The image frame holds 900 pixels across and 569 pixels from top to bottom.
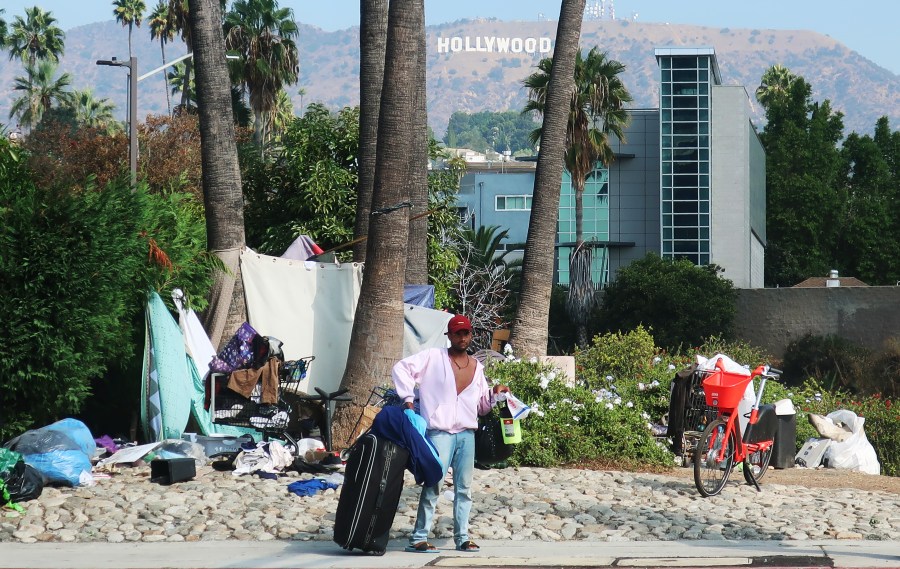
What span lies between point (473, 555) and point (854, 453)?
959 centimetres

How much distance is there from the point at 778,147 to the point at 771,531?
213ft

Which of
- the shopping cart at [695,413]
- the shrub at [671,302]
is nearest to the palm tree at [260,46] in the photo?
the shrub at [671,302]

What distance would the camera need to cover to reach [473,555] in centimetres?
927

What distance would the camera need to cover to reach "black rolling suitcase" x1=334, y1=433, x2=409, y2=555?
9172 millimetres

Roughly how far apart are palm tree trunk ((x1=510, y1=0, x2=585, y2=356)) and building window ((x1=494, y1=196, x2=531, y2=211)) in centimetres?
6278

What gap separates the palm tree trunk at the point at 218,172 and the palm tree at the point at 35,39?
69.5m

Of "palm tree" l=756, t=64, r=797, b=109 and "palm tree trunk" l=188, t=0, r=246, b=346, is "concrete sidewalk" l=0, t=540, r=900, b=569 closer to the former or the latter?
"palm tree trunk" l=188, t=0, r=246, b=346

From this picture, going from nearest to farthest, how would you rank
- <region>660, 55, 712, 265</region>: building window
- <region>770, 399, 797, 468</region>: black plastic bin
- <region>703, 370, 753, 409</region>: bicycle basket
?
<region>703, 370, 753, 409</region>: bicycle basket
<region>770, 399, 797, 468</region>: black plastic bin
<region>660, 55, 712, 265</region>: building window

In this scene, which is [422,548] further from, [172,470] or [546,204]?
[546,204]

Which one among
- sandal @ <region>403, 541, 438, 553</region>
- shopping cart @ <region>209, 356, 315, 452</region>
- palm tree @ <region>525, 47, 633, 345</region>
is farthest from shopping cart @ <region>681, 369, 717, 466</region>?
palm tree @ <region>525, 47, 633, 345</region>

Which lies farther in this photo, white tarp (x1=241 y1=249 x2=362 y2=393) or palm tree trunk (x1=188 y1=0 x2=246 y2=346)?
white tarp (x1=241 y1=249 x2=362 y2=393)

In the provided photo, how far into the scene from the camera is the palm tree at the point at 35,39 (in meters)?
82.6

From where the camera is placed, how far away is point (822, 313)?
4719cm

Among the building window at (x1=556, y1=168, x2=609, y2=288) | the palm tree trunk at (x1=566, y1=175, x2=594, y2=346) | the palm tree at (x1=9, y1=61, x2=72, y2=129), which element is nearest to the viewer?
the palm tree trunk at (x1=566, y1=175, x2=594, y2=346)
